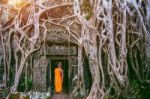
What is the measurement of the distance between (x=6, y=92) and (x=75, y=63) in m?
1.96

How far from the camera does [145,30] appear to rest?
929 centimetres

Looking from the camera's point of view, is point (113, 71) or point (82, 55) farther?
point (82, 55)

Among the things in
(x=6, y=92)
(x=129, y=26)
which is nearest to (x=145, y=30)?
(x=129, y=26)

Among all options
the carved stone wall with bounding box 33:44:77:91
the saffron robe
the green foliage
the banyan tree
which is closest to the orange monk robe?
the saffron robe

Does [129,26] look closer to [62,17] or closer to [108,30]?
[108,30]

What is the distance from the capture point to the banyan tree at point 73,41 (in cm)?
879

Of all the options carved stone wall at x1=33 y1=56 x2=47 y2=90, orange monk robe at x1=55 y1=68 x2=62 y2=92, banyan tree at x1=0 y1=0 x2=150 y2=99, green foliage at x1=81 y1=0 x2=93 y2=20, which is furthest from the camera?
orange monk robe at x1=55 y1=68 x2=62 y2=92

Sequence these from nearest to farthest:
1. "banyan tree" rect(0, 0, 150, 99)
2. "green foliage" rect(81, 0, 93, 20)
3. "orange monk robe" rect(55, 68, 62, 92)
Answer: "banyan tree" rect(0, 0, 150, 99), "green foliage" rect(81, 0, 93, 20), "orange monk robe" rect(55, 68, 62, 92)

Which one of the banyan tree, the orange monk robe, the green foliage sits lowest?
the orange monk robe

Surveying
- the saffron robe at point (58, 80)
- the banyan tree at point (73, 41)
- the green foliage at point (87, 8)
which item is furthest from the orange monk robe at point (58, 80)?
the green foliage at point (87, 8)

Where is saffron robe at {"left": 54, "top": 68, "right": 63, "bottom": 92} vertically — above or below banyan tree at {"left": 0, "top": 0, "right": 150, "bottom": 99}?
below

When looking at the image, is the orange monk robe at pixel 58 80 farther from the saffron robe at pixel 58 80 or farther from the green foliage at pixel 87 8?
the green foliage at pixel 87 8

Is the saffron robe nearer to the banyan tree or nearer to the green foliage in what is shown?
the banyan tree

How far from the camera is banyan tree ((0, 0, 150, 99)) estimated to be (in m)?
8.79
